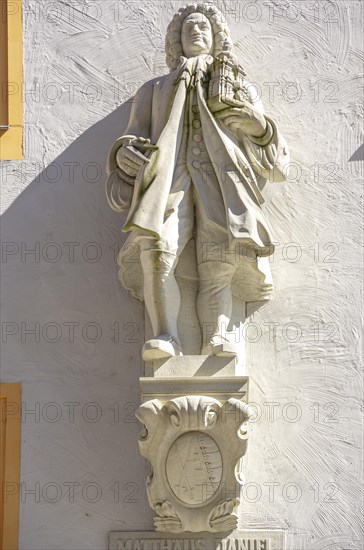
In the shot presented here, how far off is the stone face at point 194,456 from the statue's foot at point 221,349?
7.2 inches

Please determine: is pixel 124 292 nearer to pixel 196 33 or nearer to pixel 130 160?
pixel 130 160

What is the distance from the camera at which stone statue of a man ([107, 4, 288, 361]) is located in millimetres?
7223

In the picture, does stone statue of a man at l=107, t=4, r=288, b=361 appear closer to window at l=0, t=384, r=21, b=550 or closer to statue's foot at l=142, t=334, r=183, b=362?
statue's foot at l=142, t=334, r=183, b=362

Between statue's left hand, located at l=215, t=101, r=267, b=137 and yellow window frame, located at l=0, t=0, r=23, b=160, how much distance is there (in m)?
0.94

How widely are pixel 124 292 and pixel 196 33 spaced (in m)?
1.11

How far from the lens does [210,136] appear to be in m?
7.39

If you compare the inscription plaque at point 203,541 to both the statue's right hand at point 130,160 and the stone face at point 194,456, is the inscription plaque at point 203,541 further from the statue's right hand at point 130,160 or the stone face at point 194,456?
the statue's right hand at point 130,160

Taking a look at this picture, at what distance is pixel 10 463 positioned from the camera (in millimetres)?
7367

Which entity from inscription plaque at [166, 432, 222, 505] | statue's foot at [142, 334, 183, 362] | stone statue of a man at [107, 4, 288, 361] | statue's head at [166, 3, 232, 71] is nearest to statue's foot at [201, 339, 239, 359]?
stone statue of a man at [107, 4, 288, 361]

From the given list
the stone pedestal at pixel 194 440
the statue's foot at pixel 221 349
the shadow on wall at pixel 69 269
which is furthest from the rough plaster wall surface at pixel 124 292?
the statue's foot at pixel 221 349

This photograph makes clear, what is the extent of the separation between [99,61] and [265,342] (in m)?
1.45

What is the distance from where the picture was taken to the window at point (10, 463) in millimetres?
7293

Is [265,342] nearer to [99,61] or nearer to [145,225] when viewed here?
[145,225]

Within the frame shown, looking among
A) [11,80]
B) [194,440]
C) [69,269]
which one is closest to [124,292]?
[69,269]
